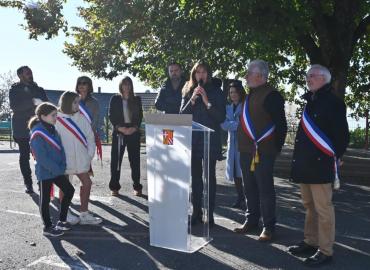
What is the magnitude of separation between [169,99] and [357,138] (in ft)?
66.0

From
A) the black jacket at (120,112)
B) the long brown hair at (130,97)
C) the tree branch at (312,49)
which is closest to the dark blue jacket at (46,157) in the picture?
the black jacket at (120,112)

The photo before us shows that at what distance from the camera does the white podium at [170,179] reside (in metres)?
4.60

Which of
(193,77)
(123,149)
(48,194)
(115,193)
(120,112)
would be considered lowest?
(115,193)

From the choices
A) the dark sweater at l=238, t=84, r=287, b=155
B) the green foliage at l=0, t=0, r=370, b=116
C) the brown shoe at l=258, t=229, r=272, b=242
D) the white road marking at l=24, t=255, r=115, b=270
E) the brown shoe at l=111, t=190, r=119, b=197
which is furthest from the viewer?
the green foliage at l=0, t=0, r=370, b=116

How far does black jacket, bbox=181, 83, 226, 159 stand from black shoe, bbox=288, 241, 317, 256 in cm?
145

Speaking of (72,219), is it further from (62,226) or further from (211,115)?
(211,115)

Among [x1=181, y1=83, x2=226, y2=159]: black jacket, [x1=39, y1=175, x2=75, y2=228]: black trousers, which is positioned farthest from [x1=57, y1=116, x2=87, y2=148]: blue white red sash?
[x1=181, y1=83, x2=226, y2=159]: black jacket

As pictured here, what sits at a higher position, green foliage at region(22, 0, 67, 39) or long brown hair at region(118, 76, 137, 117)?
green foliage at region(22, 0, 67, 39)

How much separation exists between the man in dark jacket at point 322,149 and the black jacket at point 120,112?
3.59 meters

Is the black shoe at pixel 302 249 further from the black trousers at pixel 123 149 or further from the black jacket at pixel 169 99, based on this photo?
the black trousers at pixel 123 149

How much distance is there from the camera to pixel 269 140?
5.09 meters

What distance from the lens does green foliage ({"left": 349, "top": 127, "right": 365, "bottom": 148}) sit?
76.9 feet

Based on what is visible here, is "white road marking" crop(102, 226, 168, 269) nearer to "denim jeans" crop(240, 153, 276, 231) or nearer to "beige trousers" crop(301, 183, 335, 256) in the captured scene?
"denim jeans" crop(240, 153, 276, 231)

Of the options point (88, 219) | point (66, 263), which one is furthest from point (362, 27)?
point (66, 263)
